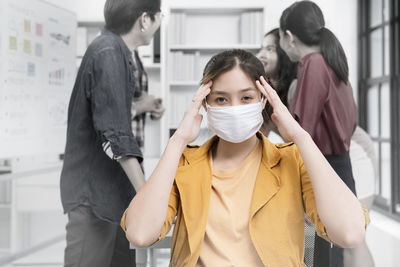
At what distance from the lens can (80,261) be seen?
1.31m

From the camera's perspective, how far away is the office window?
278cm

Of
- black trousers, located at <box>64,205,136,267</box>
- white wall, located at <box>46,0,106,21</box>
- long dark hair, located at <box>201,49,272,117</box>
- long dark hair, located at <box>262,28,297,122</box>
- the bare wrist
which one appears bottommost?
black trousers, located at <box>64,205,136,267</box>

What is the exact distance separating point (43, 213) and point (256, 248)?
244cm

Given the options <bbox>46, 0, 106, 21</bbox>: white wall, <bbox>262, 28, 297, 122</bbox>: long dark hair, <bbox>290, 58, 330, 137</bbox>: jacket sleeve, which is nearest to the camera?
<bbox>290, 58, 330, 137</bbox>: jacket sleeve

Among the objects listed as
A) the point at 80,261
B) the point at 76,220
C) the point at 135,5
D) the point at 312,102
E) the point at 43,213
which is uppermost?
the point at 135,5

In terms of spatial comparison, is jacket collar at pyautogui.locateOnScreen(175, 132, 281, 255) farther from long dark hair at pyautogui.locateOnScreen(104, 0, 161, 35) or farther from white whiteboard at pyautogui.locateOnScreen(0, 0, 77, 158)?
white whiteboard at pyautogui.locateOnScreen(0, 0, 77, 158)

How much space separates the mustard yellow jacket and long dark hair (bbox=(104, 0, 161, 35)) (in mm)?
587

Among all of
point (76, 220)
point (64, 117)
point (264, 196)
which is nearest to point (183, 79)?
point (64, 117)

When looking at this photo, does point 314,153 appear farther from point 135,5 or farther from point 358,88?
point 358,88

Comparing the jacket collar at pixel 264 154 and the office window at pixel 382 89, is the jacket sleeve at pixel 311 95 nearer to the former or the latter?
the jacket collar at pixel 264 154

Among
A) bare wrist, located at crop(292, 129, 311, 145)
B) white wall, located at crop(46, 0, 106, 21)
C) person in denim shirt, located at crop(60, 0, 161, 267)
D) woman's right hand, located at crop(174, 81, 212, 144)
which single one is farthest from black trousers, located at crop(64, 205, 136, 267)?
white wall, located at crop(46, 0, 106, 21)

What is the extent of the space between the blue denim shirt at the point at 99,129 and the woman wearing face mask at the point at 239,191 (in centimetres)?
28

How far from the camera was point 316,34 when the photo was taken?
63.1 inches

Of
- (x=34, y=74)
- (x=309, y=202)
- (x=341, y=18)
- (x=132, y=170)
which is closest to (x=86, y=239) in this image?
(x=132, y=170)
